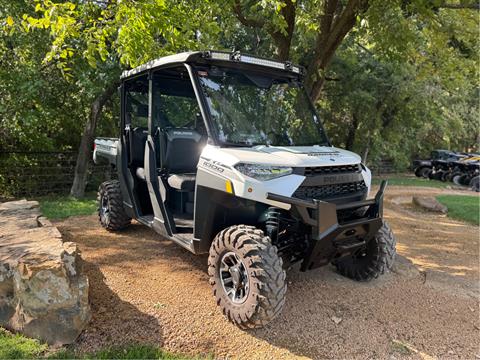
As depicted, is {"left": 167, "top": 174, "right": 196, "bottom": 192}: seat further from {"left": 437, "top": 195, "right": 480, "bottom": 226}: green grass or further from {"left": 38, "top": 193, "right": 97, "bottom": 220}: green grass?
{"left": 437, "top": 195, "right": 480, "bottom": 226}: green grass

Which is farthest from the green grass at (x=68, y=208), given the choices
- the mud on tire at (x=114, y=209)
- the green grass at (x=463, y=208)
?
the green grass at (x=463, y=208)

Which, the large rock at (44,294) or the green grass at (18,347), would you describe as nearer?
the green grass at (18,347)

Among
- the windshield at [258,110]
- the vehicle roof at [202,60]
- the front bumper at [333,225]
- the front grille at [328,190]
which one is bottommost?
the front bumper at [333,225]

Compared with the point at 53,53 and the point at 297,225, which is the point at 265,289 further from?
the point at 53,53

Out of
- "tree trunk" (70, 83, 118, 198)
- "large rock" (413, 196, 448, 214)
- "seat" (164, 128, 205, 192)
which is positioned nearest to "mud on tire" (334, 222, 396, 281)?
"seat" (164, 128, 205, 192)

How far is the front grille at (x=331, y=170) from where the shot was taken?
3.30 m

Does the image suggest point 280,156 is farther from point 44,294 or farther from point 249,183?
point 44,294

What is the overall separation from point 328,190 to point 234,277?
1191 millimetres

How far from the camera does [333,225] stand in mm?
3127

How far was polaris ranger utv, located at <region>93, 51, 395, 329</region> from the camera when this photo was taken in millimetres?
3082

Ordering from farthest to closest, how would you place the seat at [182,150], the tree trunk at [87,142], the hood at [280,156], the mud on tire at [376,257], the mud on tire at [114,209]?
the tree trunk at [87,142]
the mud on tire at [114,209]
the seat at [182,150]
the mud on tire at [376,257]
the hood at [280,156]

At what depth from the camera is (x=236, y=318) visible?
10.3ft

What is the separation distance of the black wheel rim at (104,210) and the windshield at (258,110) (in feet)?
9.62

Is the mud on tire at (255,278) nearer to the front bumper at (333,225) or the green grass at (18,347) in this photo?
the front bumper at (333,225)
